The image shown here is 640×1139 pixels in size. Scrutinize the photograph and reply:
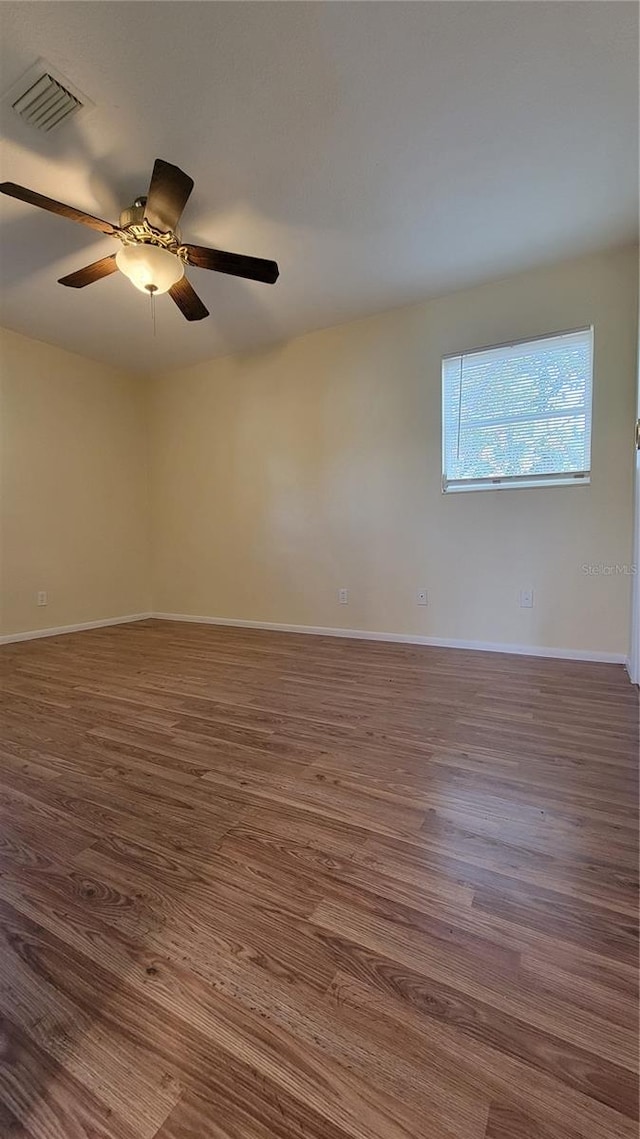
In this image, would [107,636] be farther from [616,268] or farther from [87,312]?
[616,268]

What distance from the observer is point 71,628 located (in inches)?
157

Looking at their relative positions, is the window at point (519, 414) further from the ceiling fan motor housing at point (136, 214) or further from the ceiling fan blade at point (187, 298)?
the ceiling fan motor housing at point (136, 214)

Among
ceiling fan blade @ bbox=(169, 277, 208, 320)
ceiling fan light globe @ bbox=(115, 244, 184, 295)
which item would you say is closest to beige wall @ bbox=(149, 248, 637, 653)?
ceiling fan blade @ bbox=(169, 277, 208, 320)

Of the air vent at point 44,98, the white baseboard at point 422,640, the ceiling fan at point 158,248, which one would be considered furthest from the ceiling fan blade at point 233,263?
the white baseboard at point 422,640

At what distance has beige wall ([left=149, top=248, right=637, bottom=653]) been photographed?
2.69 metres

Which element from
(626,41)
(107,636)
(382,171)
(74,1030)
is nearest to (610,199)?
(626,41)

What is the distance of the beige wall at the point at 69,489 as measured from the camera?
11.7 ft

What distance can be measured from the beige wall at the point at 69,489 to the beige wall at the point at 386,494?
26 centimetres

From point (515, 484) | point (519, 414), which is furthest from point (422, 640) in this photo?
point (519, 414)

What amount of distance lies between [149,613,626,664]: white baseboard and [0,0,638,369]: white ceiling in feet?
8.19

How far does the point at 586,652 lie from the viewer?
275cm

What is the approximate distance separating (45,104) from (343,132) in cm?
118

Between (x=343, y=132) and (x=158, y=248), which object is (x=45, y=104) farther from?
(x=343, y=132)

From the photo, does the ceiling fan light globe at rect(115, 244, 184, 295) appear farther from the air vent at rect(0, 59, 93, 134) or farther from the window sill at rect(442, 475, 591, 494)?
the window sill at rect(442, 475, 591, 494)
